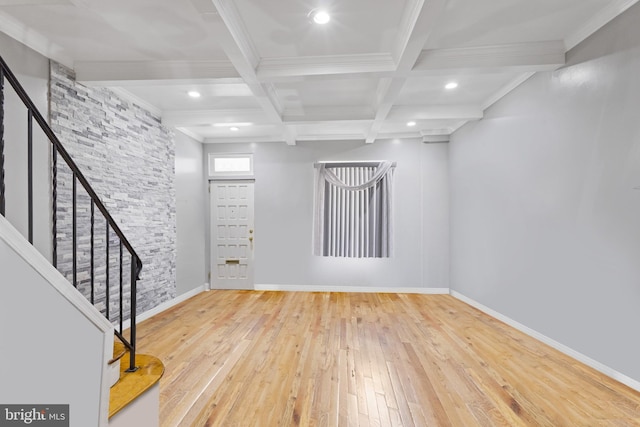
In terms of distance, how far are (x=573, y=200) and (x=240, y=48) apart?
3.03 metres

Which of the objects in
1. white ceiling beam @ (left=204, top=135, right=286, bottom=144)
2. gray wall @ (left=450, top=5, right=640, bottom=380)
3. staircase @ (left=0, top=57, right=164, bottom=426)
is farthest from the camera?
white ceiling beam @ (left=204, top=135, right=286, bottom=144)

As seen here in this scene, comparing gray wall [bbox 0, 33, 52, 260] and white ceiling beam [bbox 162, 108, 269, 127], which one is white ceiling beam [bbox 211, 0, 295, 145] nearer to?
white ceiling beam [bbox 162, 108, 269, 127]

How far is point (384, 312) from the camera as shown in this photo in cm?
358

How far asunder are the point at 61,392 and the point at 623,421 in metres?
3.00

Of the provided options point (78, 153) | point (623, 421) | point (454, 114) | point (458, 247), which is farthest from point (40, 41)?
point (458, 247)

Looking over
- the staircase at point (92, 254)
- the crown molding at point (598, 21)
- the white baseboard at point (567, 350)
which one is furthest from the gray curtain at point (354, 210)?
the staircase at point (92, 254)

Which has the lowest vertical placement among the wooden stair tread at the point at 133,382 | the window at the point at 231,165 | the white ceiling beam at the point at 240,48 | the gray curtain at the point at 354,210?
the wooden stair tread at the point at 133,382

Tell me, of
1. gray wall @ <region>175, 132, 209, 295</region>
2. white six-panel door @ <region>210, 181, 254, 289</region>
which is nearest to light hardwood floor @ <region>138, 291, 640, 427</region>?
gray wall @ <region>175, 132, 209, 295</region>

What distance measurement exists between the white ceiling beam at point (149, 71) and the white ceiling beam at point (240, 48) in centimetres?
20

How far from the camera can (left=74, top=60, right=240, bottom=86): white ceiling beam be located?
8.13 feet

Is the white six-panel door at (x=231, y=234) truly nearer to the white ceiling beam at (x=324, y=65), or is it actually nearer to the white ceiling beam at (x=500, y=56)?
the white ceiling beam at (x=324, y=65)

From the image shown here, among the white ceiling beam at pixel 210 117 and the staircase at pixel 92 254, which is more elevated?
the white ceiling beam at pixel 210 117

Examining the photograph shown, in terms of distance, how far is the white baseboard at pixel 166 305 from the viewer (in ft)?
10.4

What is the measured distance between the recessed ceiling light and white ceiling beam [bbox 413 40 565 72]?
92 centimetres
